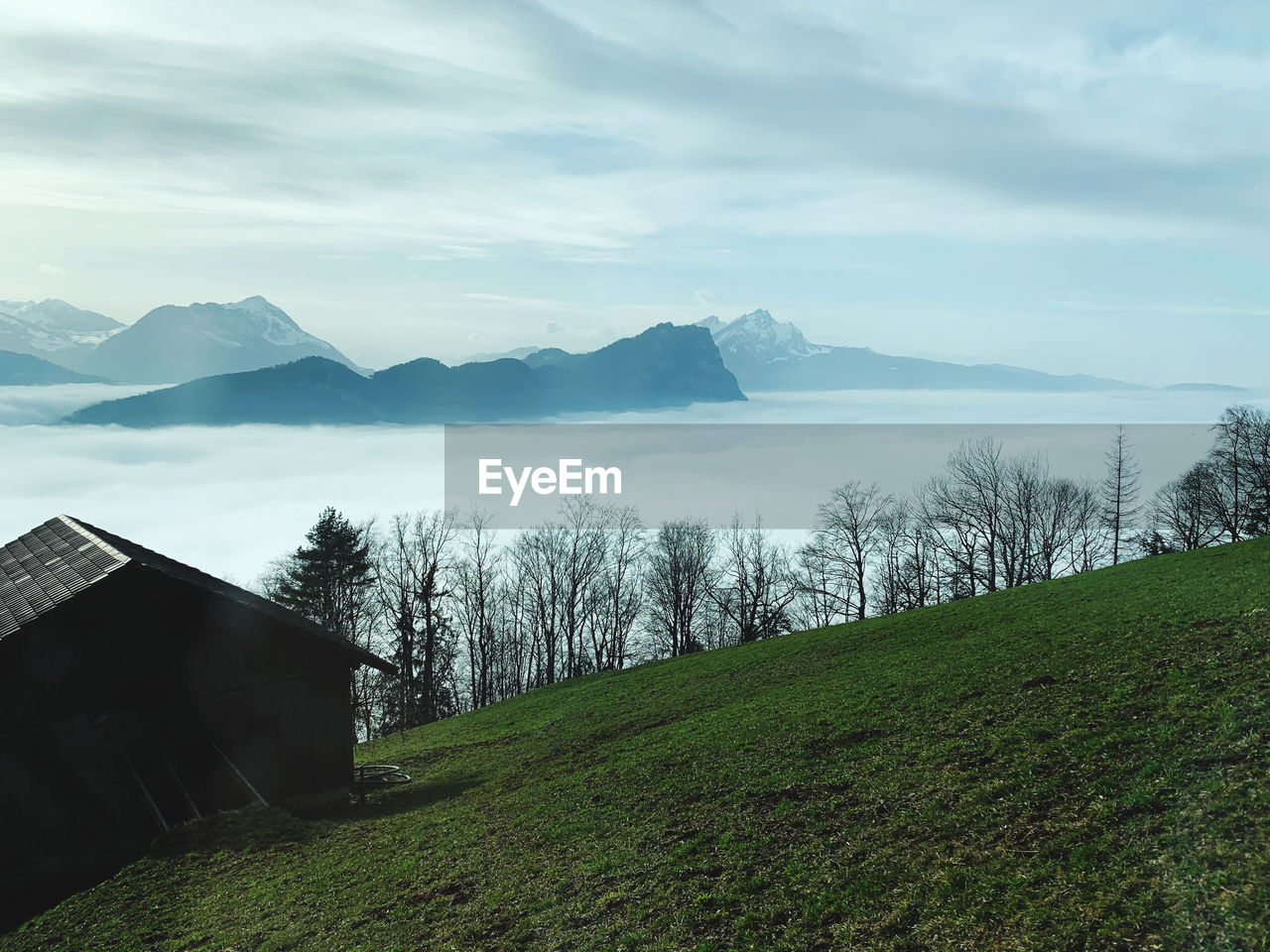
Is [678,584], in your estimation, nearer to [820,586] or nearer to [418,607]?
[820,586]

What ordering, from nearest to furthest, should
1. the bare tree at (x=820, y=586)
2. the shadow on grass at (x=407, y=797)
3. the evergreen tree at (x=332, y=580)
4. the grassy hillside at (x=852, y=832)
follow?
the grassy hillside at (x=852, y=832) → the shadow on grass at (x=407, y=797) → the evergreen tree at (x=332, y=580) → the bare tree at (x=820, y=586)

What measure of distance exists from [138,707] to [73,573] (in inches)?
A: 197

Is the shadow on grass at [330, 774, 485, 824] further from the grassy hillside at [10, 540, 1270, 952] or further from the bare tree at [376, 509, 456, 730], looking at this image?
the bare tree at [376, 509, 456, 730]

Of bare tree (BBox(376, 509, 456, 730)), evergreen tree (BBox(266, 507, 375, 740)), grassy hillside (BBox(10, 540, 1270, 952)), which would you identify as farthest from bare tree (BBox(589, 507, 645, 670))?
grassy hillside (BBox(10, 540, 1270, 952))

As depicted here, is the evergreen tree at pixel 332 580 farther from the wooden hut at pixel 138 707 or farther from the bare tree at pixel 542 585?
the wooden hut at pixel 138 707

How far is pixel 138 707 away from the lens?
23344mm

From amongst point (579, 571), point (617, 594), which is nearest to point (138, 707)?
point (579, 571)

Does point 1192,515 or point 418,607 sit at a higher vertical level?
point 1192,515

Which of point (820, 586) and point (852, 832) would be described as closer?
point (852, 832)

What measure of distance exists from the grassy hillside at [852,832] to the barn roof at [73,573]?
24.0ft

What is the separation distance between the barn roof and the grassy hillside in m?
7.31

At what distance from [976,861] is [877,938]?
7.03 ft

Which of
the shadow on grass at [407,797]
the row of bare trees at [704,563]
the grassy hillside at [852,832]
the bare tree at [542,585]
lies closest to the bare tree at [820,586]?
the row of bare trees at [704,563]

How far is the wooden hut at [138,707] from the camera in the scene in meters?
20.3
